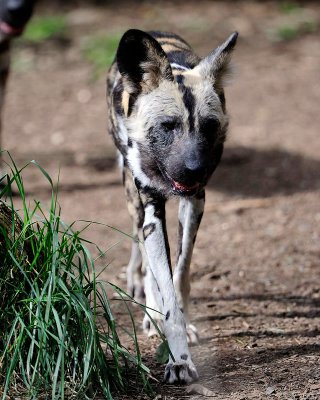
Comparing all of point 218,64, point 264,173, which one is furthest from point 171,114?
point 264,173

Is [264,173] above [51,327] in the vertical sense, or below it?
above

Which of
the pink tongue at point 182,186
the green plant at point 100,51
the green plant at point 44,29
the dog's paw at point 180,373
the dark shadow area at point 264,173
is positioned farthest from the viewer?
the green plant at point 44,29

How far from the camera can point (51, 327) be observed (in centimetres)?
355

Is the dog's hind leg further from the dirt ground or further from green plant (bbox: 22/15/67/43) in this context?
green plant (bbox: 22/15/67/43)

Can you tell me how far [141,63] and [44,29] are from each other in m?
7.83

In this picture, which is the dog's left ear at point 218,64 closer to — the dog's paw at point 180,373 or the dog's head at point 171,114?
the dog's head at point 171,114

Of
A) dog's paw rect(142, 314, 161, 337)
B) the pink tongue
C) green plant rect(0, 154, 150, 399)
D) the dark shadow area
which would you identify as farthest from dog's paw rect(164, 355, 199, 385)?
the dark shadow area

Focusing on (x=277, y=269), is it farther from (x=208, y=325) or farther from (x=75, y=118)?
(x=75, y=118)

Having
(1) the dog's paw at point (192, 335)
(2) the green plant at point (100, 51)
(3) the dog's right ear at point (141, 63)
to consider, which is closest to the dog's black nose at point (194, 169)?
(3) the dog's right ear at point (141, 63)

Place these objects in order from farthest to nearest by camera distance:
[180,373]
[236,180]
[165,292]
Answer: [236,180], [165,292], [180,373]

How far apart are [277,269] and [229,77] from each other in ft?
5.57

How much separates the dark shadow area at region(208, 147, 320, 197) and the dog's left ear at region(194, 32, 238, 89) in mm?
2970

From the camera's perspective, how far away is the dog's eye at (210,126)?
4.23 m

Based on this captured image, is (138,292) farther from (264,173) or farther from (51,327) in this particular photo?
(264,173)
